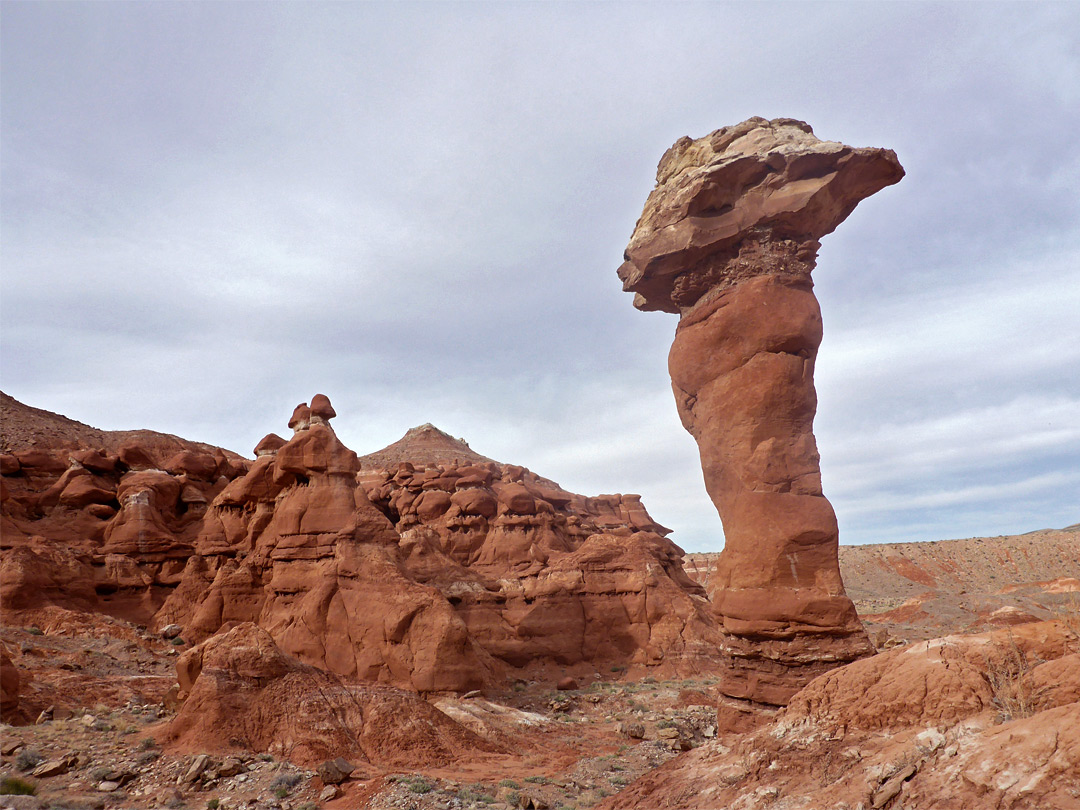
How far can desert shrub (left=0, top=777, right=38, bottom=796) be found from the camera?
10047 millimetres

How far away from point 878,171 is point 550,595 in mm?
25093

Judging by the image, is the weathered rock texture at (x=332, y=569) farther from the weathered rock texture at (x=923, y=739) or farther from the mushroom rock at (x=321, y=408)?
the weathered rock texture at (x=923, y=739)

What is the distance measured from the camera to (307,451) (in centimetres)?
2419

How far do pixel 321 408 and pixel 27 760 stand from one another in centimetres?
1562

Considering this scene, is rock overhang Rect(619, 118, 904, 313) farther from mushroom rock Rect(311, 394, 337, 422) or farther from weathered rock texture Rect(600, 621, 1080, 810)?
mushroom rock Rect(311, 394, 337, 422)

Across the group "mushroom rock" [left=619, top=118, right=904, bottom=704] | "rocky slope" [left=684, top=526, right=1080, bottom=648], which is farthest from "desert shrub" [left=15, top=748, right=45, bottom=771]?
"rocky slope" [left=684, top=526, right=1080, bottom=648]

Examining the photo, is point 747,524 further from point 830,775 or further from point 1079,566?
point 1079,566

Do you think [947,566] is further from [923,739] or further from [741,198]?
[923,739]

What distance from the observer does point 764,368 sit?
12.6 meters

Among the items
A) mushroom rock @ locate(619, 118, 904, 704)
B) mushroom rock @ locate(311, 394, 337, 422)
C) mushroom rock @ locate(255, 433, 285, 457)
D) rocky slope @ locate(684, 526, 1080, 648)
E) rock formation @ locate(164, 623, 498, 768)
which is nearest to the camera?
mushroom rock @ locate(619, 118, 904, 704)

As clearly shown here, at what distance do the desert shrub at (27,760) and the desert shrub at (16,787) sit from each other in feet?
2.57

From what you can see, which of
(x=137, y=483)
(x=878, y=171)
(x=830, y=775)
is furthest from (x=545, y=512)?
(x=830, y=775)

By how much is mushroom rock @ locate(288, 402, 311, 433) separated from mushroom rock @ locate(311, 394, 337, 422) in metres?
0.44

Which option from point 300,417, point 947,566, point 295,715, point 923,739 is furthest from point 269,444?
point 947,566
